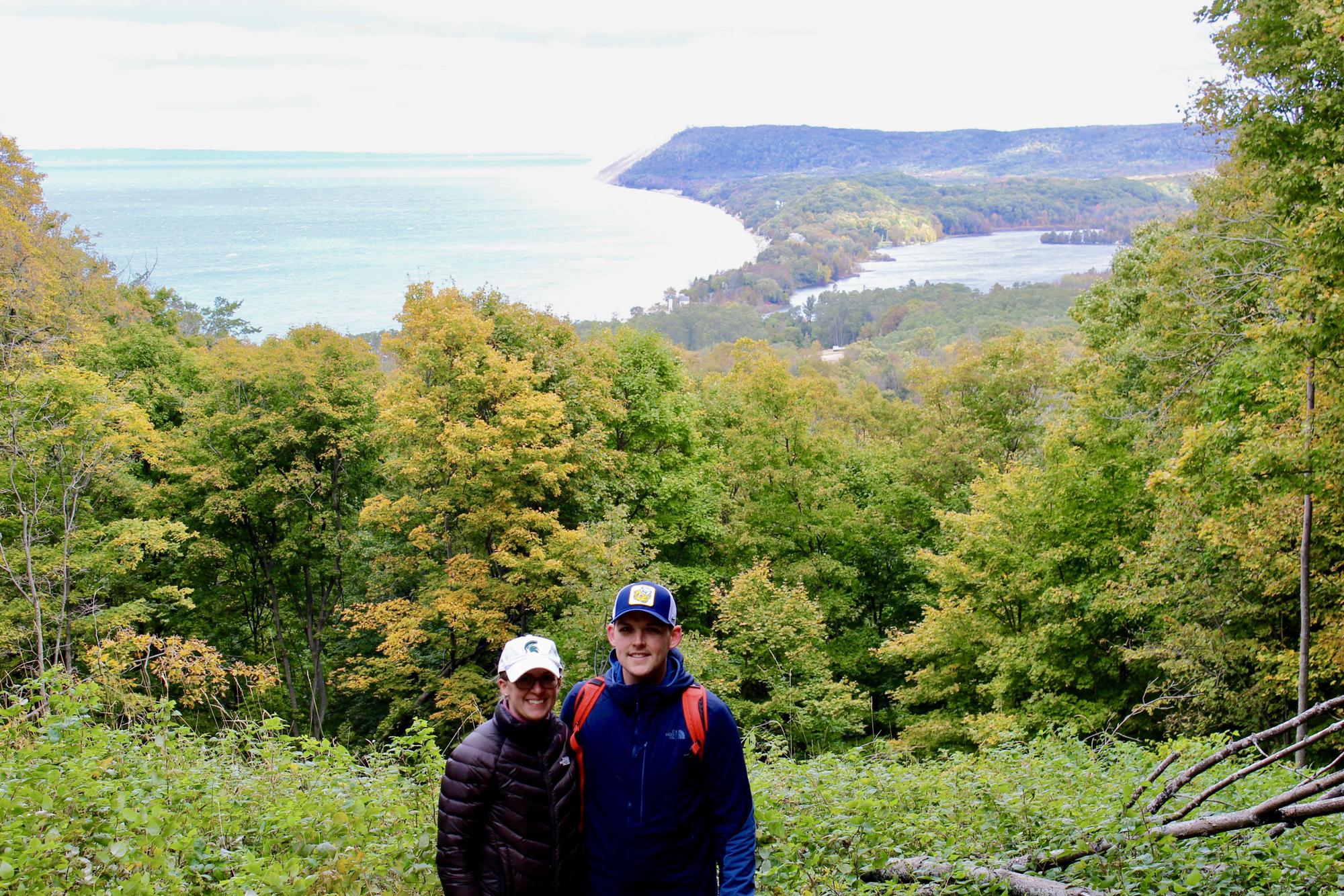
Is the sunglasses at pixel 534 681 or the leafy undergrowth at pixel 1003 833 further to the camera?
the leafy undergrowth at pixel 1003 833

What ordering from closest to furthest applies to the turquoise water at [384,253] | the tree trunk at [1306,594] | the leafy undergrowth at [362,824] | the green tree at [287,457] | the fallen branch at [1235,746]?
the fallen branch at [1235,746]
the leafy undergrowth at [362,824]
the tree trunk at [1306,594]
the green tree at [287,457]
the turquoise water at [384,253]

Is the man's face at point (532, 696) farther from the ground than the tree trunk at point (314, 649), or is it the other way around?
the man's face at point (532, 696)

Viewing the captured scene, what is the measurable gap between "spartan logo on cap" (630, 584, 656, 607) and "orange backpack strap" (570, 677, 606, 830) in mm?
318

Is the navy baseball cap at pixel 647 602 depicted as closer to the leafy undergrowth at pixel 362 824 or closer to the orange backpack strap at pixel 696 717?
the orange backpack strap at pixel 696 717

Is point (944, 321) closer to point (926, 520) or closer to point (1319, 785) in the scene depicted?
point (926, 520)

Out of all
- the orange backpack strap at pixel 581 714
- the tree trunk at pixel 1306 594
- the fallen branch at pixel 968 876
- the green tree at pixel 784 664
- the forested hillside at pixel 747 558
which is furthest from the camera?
the green tree at pixel 784 664

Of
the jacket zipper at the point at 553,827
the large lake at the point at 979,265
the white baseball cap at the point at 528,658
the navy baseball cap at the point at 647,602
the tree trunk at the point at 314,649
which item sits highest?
the large lake at the point at 979,265

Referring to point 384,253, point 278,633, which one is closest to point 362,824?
point 278,633

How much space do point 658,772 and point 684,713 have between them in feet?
0.73

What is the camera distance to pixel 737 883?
3.06 meters

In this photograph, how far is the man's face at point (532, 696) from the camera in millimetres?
3080

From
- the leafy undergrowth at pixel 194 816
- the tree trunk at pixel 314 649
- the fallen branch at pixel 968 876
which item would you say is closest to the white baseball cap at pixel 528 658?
the leafy undergrowth at pixel 194 816

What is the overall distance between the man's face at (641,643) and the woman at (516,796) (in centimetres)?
24

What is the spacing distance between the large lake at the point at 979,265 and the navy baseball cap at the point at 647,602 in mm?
139611
